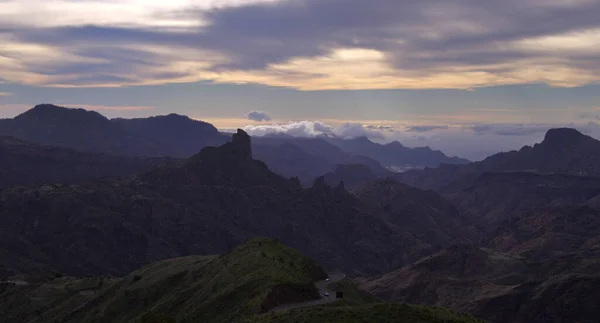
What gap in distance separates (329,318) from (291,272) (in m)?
50.5

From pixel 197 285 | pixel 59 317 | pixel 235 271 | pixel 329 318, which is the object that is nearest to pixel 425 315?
pixel 329 318

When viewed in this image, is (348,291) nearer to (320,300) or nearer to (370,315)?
(320,300)

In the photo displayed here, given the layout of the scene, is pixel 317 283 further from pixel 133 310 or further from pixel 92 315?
pixel 92 315

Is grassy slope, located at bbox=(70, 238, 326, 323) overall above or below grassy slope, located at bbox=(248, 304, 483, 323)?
below

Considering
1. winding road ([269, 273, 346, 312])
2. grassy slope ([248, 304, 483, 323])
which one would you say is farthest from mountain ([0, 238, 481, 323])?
winding road ([269, 273, 346, 312])

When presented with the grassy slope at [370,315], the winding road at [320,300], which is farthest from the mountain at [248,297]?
the winding road at [320,300]

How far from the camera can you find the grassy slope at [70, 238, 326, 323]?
127 meters

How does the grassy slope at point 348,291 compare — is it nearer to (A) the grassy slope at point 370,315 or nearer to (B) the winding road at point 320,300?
(B) the winding road at point 320,300

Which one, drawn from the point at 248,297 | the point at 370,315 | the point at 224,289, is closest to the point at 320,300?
the point at 248,297

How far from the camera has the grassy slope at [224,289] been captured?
416 ft

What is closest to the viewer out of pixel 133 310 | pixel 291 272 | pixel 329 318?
pixel 329 318

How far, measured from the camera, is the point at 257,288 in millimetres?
132750

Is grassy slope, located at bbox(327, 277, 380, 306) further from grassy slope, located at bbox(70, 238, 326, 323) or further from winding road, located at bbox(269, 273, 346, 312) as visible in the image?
grassy slope, located at bbox(70, 238, 326, 323)

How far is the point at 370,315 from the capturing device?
9375cm
